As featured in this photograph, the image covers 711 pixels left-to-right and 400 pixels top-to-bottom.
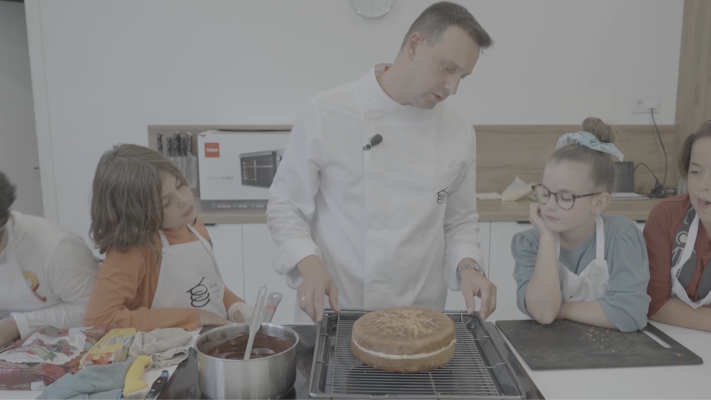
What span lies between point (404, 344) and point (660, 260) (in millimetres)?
801

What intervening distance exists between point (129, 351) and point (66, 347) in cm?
13

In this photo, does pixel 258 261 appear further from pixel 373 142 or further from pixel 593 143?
pixel 593 143

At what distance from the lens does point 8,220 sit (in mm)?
1290

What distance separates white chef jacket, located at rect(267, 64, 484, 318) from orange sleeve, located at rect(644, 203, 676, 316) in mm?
432

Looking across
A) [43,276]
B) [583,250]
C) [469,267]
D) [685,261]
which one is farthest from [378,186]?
[43,276]

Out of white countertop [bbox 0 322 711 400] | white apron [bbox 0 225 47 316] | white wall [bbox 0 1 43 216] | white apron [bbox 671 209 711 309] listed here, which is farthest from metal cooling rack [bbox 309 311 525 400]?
white wall [bbox 0 1 43 216]

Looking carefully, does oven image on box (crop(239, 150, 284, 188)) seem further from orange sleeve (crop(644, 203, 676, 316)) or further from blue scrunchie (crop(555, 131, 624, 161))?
orange sleeve (crop(644, 203, 676, 316))

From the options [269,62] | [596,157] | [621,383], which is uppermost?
[269,62]

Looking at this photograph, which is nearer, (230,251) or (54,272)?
(54,272)

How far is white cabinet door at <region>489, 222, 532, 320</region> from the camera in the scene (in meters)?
2.44

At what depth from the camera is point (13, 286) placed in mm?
1293

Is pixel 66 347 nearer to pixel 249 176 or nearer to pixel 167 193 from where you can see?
pixel 167 193

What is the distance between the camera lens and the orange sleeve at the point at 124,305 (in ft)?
3.85

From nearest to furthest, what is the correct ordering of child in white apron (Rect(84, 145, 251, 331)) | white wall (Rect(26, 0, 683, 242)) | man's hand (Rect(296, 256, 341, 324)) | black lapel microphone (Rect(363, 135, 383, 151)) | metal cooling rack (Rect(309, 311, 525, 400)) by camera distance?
metal cooling rack (Rect(309, 311, 525, 400)) → man's hand (Rect(296, 256, 341, 324)) → child in white apron (Rect(84, 145, 251, 331)) → black lapel microphone (Rect(363, 135, 383, 151)) → white wall (Rect(26, 0, 683, 242))
